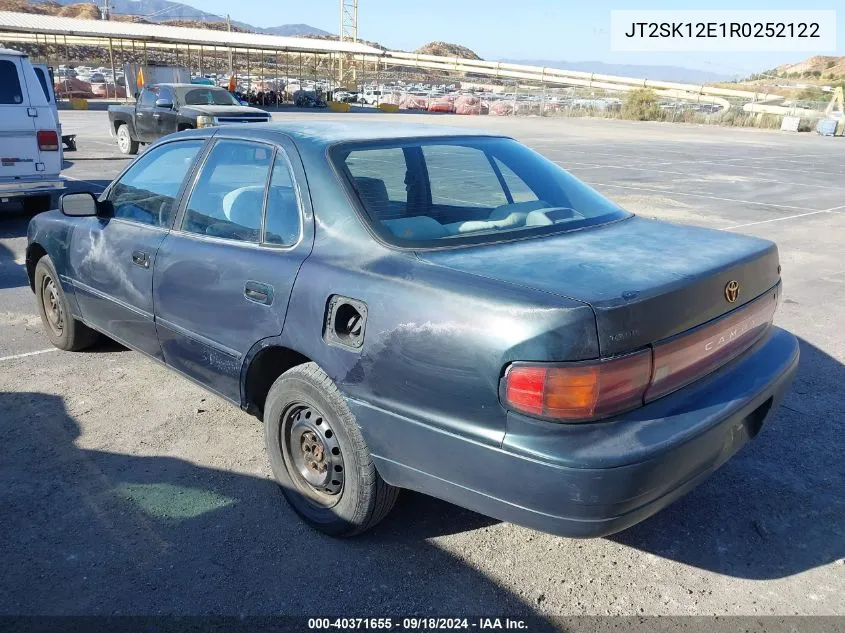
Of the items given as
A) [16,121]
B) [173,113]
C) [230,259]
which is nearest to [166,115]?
[173,113]

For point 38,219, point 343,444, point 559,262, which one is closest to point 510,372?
point 559,262

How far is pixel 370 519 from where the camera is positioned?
2.94 metres

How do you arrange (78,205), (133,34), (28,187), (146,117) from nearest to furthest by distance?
1. (78,205)
2. (28,187)
3. (146,117)
4. (133,34)

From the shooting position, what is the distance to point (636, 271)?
264cm

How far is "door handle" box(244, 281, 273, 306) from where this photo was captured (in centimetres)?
309

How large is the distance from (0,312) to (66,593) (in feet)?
13.4

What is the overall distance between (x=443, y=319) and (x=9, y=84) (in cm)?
884

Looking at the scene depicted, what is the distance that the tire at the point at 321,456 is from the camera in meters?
2.83

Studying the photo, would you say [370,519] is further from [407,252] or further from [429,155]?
[429,155]

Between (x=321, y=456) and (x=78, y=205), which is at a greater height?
(x=78, y=205)

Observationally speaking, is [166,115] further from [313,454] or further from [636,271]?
[636,271]

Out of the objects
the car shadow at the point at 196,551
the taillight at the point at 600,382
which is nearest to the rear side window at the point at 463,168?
the taillight at the point at 600,382

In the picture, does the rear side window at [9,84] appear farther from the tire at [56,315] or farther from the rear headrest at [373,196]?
the rear headrest at [373,196]

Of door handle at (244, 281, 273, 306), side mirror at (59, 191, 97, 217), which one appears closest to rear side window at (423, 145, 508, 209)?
door handle at (244, 281, 273, 306)
